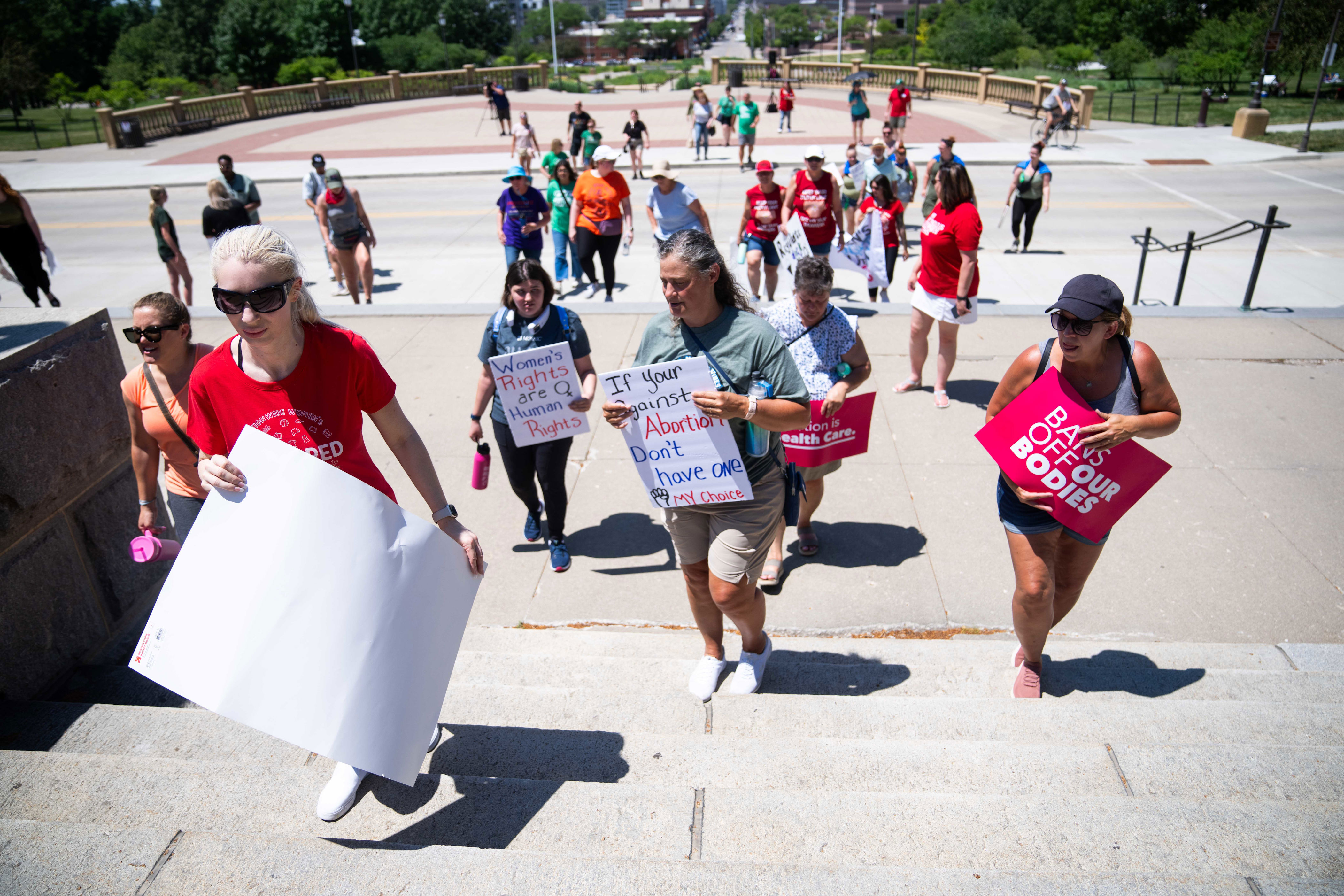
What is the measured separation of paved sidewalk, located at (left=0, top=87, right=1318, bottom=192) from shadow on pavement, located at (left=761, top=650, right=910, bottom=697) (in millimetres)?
19666

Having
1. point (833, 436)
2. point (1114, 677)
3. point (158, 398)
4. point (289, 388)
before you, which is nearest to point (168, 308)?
point (158, 398)

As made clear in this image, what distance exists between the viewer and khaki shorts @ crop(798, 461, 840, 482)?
4773mm

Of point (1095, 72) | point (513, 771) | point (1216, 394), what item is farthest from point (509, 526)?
point (1095, 72)

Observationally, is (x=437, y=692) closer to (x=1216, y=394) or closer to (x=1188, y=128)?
(x=1216, y=394)

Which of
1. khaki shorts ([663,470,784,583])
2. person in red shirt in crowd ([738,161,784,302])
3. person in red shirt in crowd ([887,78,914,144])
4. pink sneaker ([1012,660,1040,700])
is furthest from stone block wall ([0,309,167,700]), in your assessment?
person in red shirt in crowd ([887,78,914,144])

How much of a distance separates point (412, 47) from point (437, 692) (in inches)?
3307

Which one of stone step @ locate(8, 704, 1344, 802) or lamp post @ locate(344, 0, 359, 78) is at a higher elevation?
lamp post @ locate(344, 0, 359, 78)

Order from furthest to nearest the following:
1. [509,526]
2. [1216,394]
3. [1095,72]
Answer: [1095,72] → [1216,394] → [509,526]

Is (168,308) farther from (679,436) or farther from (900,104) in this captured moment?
(900,104)

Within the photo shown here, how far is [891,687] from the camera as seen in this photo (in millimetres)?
3809

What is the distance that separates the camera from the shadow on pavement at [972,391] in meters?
7.13

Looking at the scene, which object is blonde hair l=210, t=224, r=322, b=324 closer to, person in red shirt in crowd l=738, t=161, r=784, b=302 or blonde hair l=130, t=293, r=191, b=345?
blonde hair l=130, t=293, r=191, b=345

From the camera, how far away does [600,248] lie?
10.0m

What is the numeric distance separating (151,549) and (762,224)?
22.0ft
